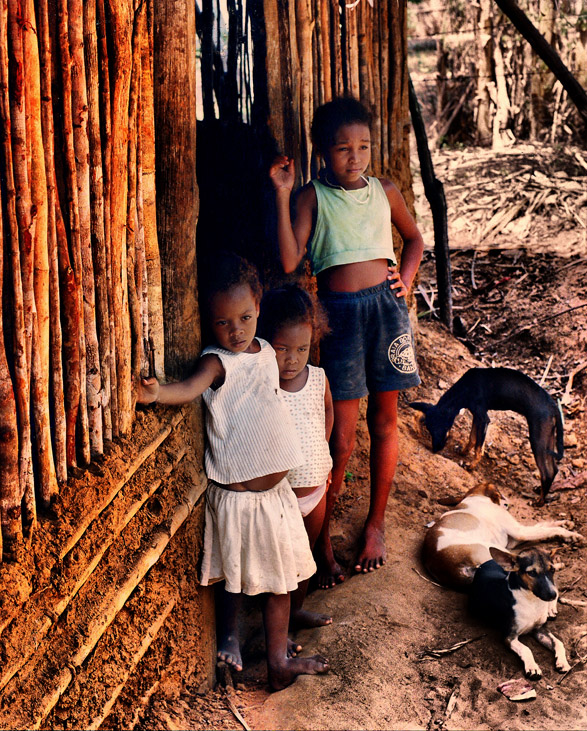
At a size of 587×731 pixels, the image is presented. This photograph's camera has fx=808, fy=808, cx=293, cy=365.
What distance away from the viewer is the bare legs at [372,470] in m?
3.45

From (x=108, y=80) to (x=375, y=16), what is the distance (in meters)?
2.30

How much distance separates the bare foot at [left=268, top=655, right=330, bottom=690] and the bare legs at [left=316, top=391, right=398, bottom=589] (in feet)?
1.74

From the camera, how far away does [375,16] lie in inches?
160

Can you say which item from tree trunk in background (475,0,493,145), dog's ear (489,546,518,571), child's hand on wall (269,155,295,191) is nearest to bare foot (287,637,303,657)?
dog's ear (489,546,518,571)

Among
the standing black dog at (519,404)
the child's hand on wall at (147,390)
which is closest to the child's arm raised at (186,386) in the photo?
the child's hand on wall at (147,390)

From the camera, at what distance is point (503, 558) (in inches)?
135

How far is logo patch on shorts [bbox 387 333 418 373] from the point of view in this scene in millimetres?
3418

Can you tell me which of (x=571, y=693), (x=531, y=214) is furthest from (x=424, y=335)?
(x=571, y=693)

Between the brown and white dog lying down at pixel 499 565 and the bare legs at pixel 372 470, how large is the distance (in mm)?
247

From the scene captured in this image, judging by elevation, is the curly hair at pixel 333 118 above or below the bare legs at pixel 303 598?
above

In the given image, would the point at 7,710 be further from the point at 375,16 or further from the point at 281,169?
the point at 375,16

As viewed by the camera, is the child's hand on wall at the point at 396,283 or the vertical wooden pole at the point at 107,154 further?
the child's hand on wall at the point at 396,283

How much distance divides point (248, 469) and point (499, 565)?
1205 millimetres

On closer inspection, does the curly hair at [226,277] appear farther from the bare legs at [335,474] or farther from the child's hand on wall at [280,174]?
the bare legs at [335,474]
